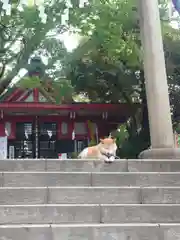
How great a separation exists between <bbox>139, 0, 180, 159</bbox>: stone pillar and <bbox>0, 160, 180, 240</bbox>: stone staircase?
1593 millimetres

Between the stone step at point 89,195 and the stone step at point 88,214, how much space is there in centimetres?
38

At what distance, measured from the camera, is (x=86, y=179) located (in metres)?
6.07

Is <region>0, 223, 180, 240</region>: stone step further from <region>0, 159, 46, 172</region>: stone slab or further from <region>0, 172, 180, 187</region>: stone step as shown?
<region>0, 159, 46, 172</region>: stone slab

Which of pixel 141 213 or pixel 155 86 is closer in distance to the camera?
pixel 141 213

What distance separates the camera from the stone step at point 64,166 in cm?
657

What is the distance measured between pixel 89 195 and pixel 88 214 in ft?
1.79

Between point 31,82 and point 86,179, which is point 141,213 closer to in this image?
point 86,179

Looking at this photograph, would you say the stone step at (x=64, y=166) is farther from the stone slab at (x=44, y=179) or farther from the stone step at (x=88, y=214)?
the stone step at (x=88, y=214)

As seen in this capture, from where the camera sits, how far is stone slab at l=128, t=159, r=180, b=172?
681 cm

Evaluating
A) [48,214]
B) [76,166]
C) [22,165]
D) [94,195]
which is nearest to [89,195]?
[94,195]

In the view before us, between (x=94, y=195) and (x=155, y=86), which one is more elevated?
(x=155, y=86)

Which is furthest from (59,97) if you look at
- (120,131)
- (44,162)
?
(44,162)

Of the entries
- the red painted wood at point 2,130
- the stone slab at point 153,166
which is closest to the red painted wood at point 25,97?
the red painted wood at point 2,130

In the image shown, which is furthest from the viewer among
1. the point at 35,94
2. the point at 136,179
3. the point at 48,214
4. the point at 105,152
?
the point at 35,94
